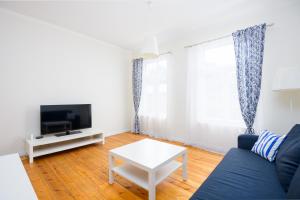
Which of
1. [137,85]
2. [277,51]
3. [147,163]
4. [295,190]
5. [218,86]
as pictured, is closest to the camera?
[295,190]

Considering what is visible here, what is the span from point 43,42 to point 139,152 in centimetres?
301

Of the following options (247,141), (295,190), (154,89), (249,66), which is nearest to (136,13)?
(154,89)

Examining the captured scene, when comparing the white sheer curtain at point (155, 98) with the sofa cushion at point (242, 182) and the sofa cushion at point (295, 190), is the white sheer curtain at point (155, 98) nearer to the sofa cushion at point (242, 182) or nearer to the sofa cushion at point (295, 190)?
the sofa cushion at point (242, 182)

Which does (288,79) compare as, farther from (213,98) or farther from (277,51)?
(213,98)

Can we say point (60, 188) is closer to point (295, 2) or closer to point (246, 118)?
point (246, 118)

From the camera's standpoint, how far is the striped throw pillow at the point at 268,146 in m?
1.71

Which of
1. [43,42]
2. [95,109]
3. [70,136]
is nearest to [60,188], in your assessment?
[70,136]

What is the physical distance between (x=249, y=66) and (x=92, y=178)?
3133mm

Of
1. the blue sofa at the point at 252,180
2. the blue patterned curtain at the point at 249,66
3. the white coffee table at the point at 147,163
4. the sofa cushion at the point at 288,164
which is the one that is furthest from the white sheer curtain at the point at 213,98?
the sofa cushion at the point at 288,164

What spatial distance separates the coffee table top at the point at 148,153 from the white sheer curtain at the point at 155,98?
1817mm

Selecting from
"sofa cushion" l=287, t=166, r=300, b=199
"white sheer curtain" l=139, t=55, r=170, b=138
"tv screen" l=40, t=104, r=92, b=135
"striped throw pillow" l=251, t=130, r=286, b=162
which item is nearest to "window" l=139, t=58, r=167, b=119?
"white sheer curtain" l=139, t=55, r=170, b=138

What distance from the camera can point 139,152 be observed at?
2041mm

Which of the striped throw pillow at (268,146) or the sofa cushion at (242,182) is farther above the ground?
the striped throw pillow at (268,146)

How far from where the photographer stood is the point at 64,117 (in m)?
3.26
